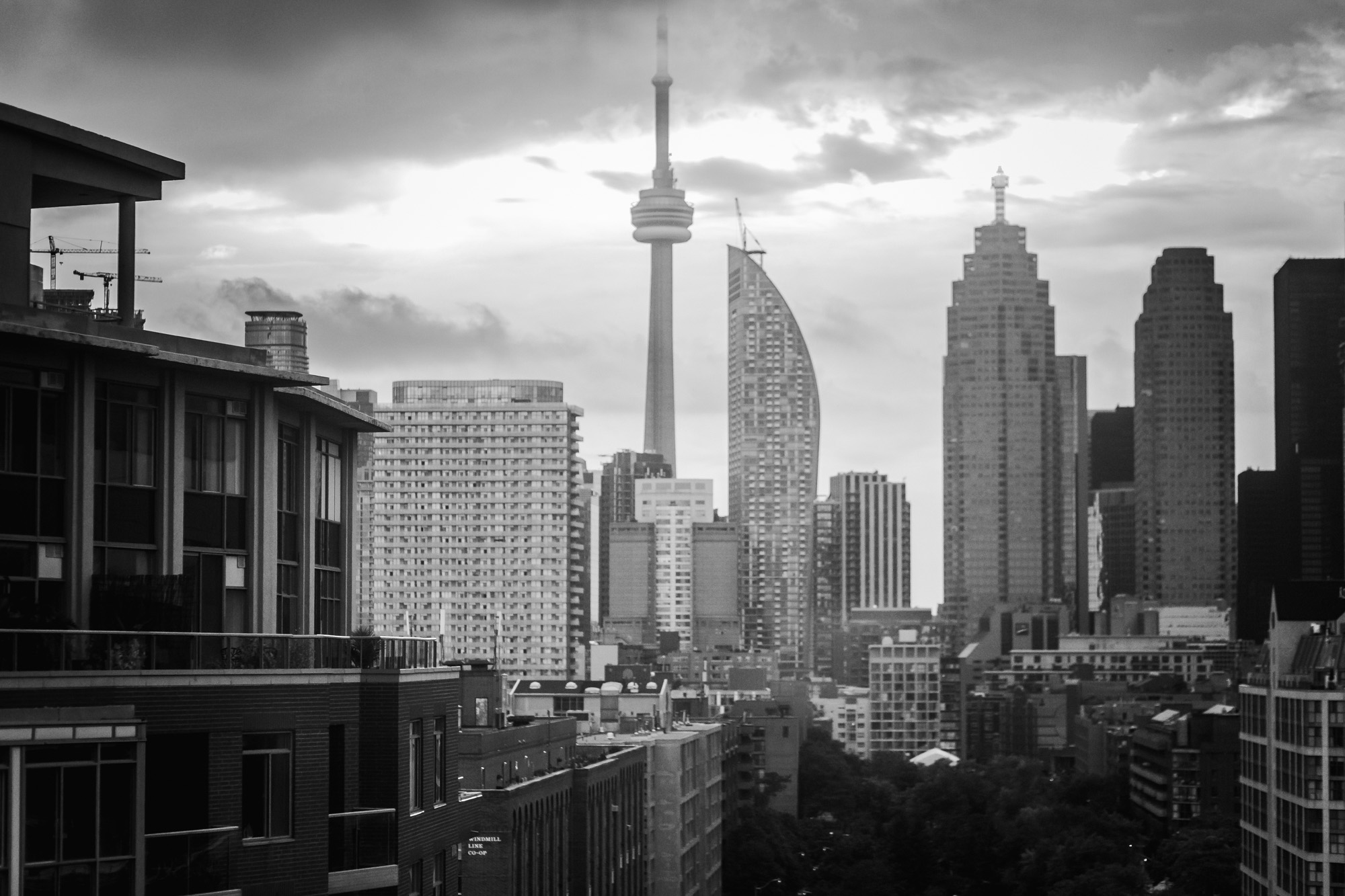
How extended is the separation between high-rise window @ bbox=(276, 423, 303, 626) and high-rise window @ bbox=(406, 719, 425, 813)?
3.14 metres

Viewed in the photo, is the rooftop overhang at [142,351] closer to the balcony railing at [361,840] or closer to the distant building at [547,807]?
the balcony railing at [361,840]

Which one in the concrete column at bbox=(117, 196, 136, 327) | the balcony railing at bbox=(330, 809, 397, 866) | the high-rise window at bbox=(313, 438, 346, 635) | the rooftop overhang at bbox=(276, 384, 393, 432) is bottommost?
the balcony railing at bbox=(330, 809, 397, 866)

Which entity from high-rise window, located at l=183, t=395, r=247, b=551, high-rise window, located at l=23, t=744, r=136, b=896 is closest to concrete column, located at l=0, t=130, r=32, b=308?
high-rise window, located at l=183, t=395, r=247, b=551

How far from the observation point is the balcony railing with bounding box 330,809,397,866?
113 ft

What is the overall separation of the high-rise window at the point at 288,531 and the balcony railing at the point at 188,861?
25.6 ft

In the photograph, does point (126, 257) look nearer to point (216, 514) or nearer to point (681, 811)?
point (216, 514)

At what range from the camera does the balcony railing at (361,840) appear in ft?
113

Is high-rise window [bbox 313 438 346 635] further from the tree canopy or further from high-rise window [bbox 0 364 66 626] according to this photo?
the tree canopy

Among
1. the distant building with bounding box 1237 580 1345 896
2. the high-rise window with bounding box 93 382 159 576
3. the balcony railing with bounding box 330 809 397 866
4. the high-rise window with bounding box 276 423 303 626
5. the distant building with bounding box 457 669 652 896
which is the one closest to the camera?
the high-rise window with bounding box 93 382 159 576

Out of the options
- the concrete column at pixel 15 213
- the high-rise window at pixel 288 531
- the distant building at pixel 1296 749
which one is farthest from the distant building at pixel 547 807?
the concrete column at pixel 15 213

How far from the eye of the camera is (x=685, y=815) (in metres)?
134

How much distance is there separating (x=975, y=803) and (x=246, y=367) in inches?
6320

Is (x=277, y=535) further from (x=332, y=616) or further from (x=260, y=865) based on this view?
(x=260, y=865)

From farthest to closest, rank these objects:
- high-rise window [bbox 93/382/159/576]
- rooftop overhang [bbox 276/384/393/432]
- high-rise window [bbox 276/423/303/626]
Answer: high-rise window [bbox 276/423/303/626] < rooftop overhang [bbox 276/384/393/432] < high-rise window [bbox 93/382/159/576]
